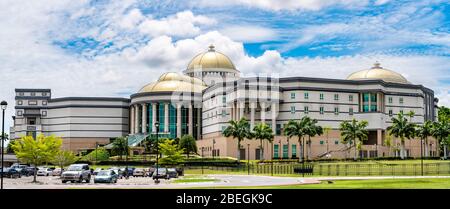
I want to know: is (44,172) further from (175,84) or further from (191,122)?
(175,84)

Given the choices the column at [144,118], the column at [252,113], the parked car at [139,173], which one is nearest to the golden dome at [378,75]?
the column at [252,113]

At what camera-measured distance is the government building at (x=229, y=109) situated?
134m

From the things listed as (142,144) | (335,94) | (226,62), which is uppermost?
(226,62)

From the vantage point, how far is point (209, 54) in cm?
17888

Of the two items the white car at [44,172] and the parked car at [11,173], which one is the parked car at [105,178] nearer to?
the parked car at [11,173]

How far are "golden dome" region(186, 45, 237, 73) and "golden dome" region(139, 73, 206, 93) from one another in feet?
18.3

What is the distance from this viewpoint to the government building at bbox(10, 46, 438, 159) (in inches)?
5256

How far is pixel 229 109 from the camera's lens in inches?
5482

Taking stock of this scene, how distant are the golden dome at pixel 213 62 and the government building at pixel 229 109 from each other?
0.29 metres

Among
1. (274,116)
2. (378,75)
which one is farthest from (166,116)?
(378,75)
